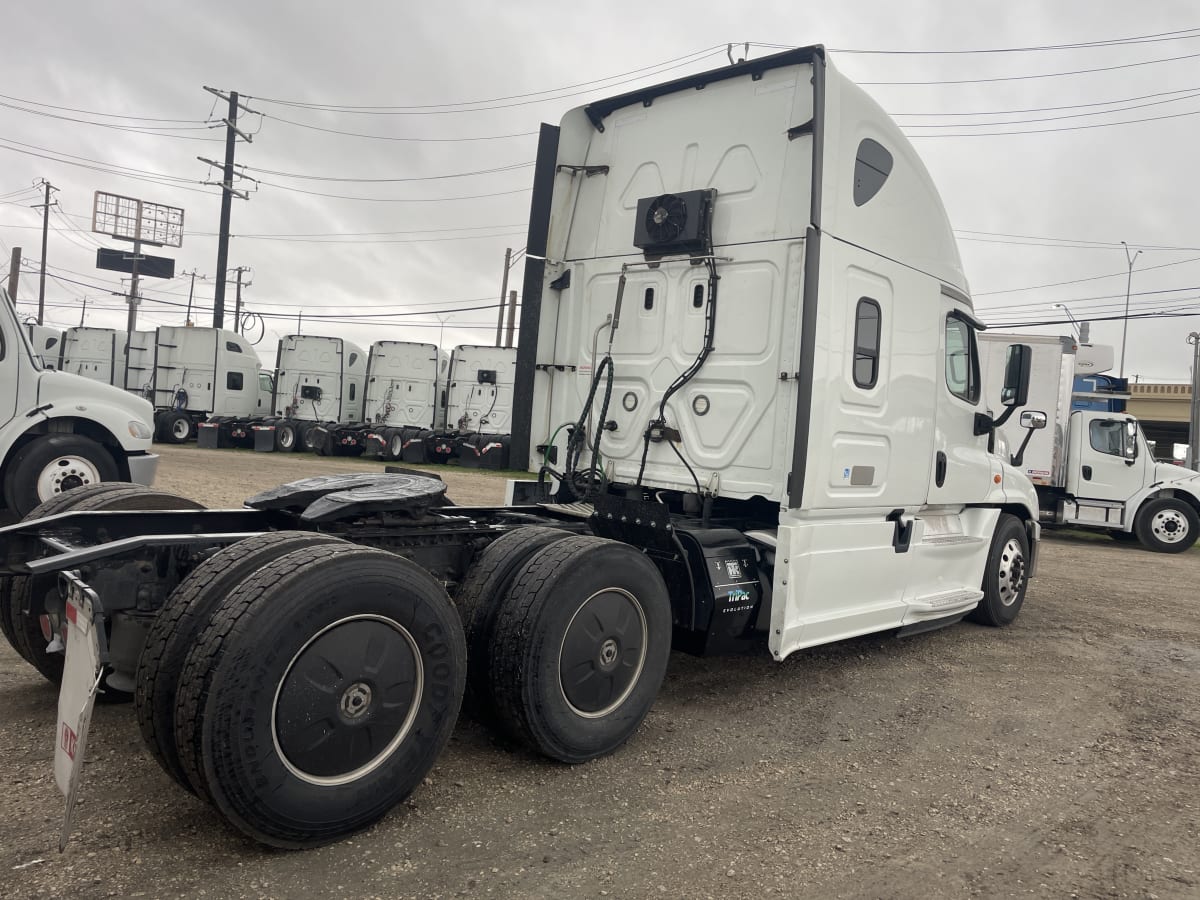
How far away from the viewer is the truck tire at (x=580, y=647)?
3637 millimetres

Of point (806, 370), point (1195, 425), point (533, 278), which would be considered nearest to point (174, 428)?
point (533, 278)

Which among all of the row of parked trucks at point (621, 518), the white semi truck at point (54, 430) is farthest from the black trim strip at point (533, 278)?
the white semi truck at point (54, 430)

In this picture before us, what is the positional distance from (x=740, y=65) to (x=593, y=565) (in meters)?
3.26

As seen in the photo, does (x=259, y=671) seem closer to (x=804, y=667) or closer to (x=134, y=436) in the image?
(x=804, y=667)

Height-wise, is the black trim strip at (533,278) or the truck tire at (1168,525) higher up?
the black trim strip at (533,278)

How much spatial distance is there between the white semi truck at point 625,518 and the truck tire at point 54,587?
0.12 feet

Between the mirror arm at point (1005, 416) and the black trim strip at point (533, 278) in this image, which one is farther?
the mirror arm at point (1005, 416)

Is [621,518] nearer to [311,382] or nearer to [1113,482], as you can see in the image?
[1113,482]

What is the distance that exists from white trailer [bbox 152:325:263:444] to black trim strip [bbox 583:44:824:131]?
23.0m

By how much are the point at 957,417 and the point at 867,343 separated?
1.43 meters

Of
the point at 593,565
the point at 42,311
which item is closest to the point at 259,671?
the point at 593,565

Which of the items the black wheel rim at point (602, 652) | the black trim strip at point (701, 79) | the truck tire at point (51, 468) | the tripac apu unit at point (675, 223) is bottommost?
the black wheel rim at point (602, 652)

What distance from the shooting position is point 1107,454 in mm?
15078

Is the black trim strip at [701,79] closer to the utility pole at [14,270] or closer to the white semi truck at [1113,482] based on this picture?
the white semi truck at [1113,482]
